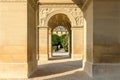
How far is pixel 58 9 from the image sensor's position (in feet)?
90.4

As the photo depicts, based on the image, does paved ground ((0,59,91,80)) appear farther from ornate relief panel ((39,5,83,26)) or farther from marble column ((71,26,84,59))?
ornate relief panel ((39,5,83,26))

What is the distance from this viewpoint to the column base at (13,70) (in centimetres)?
1165

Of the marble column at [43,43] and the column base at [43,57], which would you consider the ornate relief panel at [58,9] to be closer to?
the marble column at [43,43]

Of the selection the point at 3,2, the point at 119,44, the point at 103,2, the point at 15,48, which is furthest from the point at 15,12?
the point at 119,44

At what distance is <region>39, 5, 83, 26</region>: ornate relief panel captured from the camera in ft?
89.5

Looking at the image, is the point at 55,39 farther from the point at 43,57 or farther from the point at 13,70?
the point at 13,70

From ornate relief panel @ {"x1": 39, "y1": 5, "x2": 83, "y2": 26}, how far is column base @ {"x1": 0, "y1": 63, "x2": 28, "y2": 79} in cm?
1554

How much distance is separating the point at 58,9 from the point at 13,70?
16604mm

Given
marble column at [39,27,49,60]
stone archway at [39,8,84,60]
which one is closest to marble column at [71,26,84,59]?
stone archway at [39,8,84,60]

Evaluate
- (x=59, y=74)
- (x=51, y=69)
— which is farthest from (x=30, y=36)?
(x=51, y=69)

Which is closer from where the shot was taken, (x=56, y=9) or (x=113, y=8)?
(x=113, y=8)

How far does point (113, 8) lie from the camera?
11.6 m

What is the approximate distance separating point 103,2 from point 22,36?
3.80 m

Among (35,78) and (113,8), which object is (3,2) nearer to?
(35,78)
